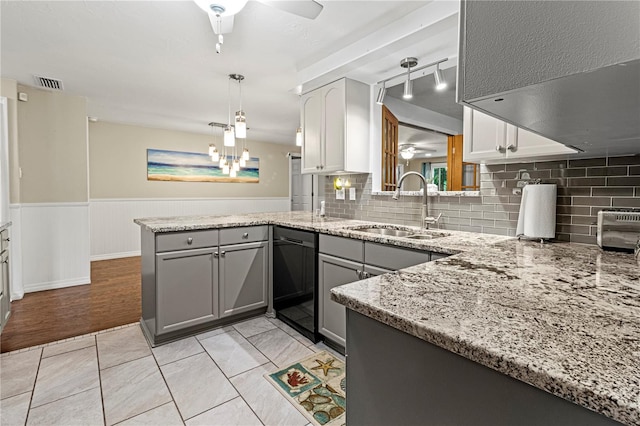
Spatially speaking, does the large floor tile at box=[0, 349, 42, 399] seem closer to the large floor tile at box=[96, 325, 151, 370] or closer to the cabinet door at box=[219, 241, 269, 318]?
the large floor tile at box=[96, 325, 151, 370]

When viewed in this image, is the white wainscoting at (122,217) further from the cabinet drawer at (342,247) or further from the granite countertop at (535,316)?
the granite countertop at (535,316)

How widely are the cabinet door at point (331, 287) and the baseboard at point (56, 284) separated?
3.33m

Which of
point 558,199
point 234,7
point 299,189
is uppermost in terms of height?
point 234,7

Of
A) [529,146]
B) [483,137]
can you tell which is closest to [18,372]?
[483,137]

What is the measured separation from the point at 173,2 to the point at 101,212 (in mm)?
4569

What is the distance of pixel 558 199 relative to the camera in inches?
74.7

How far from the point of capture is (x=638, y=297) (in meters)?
0.85

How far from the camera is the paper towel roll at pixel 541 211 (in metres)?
1.79

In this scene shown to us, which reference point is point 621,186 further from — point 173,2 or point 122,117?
point 122,117

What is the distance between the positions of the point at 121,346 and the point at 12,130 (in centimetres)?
277

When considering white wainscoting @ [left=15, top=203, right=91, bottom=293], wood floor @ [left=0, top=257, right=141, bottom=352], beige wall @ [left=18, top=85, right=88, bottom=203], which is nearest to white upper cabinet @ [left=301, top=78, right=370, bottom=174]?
wood floor @ [left=0, top=257, right=141, bottom=352]

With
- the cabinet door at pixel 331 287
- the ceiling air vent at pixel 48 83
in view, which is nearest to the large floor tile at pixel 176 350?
the cabinet door at pixel 331 287

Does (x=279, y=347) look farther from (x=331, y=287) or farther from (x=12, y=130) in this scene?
(x=12, y=130)

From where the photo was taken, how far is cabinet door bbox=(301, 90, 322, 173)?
10.2 ft
